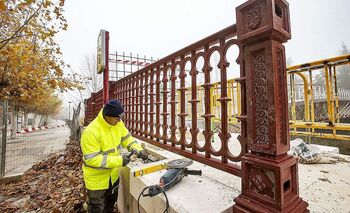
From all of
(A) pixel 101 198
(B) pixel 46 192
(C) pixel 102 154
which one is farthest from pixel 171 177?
(B) pixel 46 192

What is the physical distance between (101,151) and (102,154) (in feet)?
0.19

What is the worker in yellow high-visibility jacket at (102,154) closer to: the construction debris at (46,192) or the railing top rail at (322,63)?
the construction debris at (46,192)

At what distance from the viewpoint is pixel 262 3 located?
4.00 feet

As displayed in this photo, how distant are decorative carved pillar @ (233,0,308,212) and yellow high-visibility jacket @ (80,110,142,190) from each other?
6.22ft

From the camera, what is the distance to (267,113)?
1.23 m

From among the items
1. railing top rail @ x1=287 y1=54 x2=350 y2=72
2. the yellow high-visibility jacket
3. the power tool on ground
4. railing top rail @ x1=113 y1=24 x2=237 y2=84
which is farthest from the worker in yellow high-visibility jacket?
railing top rail @ x1=287 y1=54 x2=350 y2=72

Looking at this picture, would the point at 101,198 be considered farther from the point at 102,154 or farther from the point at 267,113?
the point at 267,113

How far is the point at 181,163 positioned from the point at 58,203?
12.4 ft

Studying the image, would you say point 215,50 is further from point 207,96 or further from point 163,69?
point 163,69

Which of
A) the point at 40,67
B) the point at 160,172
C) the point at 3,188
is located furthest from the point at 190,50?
the point at 40,67

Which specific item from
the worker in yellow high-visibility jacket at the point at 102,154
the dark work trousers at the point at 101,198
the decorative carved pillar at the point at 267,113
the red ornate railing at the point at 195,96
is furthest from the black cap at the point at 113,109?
the decorative carved pillar at the point at 267,113

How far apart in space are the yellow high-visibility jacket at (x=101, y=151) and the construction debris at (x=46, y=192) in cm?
137

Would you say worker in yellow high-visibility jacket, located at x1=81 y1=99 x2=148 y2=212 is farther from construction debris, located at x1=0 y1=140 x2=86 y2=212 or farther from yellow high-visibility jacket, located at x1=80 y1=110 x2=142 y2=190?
construction debris, located at x1=0 y1=140 x2=86 y2=212

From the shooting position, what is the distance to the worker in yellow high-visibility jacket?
8.32ft
